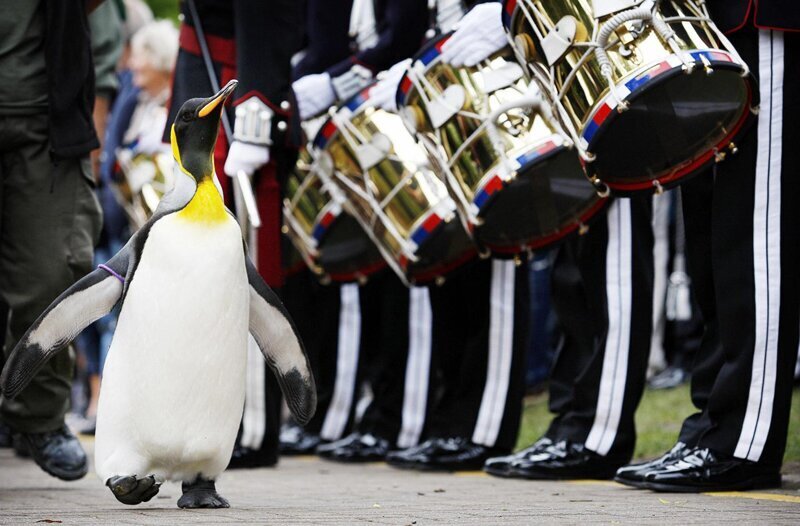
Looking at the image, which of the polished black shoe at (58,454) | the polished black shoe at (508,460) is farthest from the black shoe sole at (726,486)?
the polished black shoe at (58,454)

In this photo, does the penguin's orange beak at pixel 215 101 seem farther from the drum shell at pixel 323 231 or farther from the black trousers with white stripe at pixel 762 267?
the drum shell at pixel 323 231

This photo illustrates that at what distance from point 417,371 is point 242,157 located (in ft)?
4.70

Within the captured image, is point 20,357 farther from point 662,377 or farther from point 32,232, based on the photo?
point 662,377

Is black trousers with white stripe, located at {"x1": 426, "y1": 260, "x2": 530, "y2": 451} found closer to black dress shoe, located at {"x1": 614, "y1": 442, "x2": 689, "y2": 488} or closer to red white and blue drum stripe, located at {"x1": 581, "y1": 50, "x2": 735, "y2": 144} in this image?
black dress shoe, located at {"x1": 614, "y1": 442, "x2": 689, "y2": 488}

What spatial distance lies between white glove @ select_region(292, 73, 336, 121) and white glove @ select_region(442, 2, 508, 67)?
1.39 meters

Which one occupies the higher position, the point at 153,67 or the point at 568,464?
the point at 153,67

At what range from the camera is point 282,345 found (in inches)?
140

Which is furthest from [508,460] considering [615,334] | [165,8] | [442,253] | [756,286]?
[165,8]

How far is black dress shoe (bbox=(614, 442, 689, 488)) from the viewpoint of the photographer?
372 cm

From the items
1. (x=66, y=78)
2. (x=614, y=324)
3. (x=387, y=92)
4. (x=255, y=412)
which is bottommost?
(x=255, y=412)

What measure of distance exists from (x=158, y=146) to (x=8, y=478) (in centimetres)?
246

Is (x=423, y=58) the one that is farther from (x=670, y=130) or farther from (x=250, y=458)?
(x=250, y=458)

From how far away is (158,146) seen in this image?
681 cm

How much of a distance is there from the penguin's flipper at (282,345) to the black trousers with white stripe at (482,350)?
1447 mm
